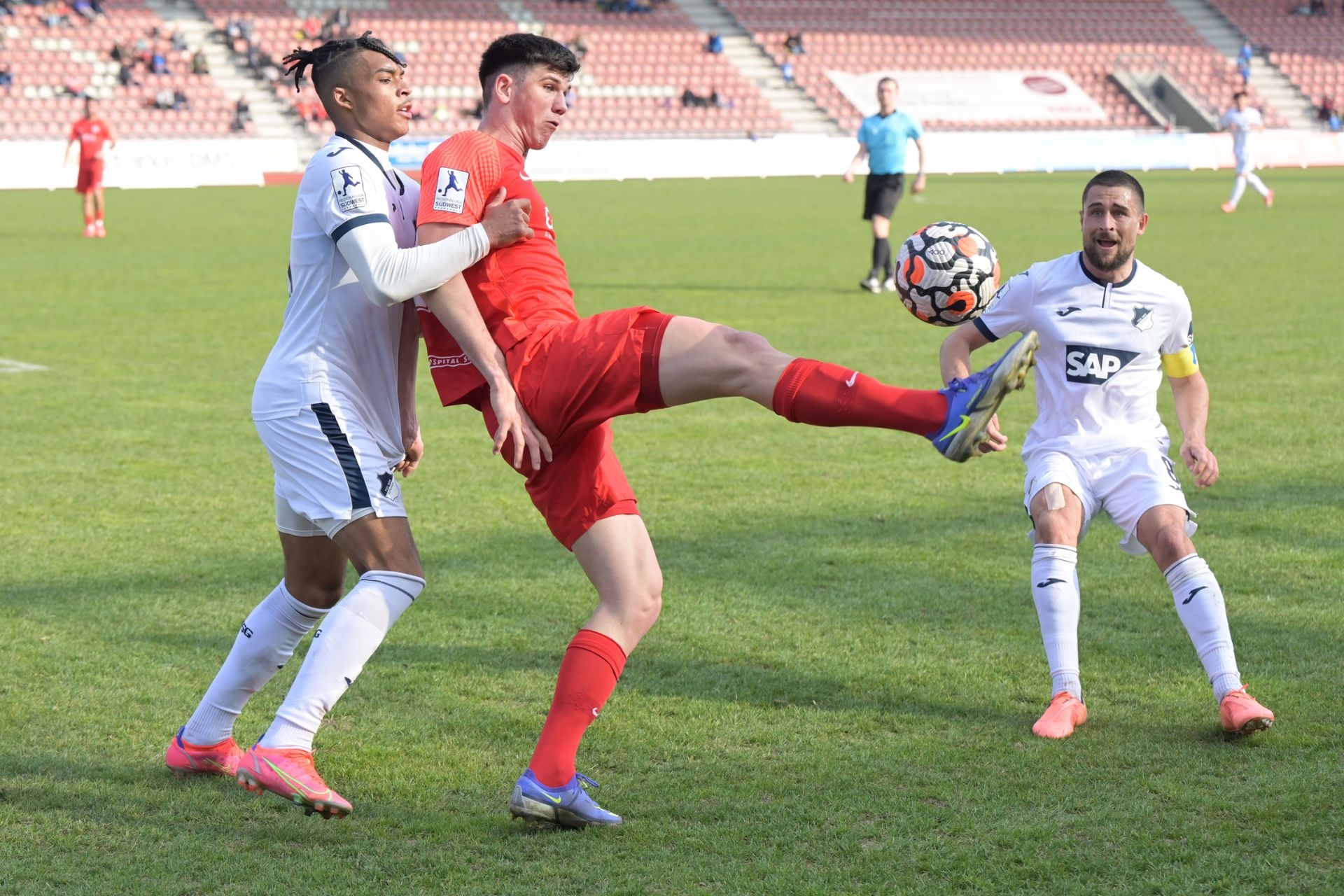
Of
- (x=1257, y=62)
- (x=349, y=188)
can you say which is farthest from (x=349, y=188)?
(x=1257, y=62)

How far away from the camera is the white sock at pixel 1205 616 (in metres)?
4.18

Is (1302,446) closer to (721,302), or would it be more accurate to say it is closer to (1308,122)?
(721,302)

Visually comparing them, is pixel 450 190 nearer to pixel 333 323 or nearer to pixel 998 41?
pixel 333 323

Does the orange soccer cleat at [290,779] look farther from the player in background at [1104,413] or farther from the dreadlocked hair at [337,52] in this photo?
the player in background at [1104,413]

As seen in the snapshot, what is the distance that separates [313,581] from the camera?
12.7 feet

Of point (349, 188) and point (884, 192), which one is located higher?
point (349, 188)

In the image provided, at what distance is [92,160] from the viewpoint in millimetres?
20297

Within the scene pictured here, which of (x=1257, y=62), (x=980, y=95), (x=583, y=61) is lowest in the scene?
(x=583, y=61)

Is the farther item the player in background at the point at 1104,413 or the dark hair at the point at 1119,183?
the dark hair at the point at 1119,183

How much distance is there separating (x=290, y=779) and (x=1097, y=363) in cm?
269

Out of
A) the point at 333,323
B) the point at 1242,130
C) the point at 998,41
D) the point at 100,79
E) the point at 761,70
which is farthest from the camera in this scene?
the point at 998,41

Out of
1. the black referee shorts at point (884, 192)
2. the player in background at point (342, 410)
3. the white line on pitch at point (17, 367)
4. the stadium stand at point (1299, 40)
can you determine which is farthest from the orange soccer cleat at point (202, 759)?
the stadium stand at point (1299, 40)

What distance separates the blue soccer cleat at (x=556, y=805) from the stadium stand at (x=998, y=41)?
43.4 meters

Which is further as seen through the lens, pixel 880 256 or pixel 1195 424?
pixel 880 256
